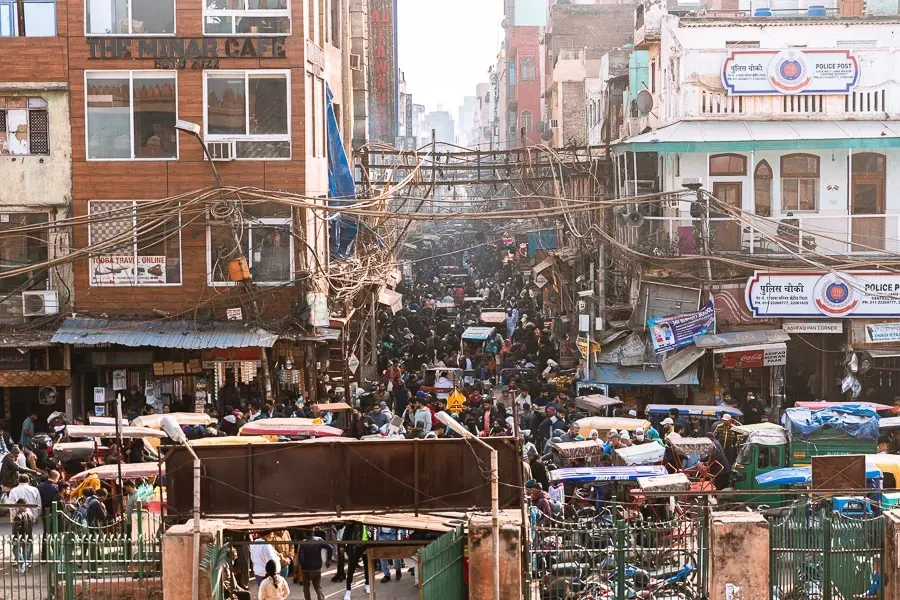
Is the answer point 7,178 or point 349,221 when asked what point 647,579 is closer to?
point 7,178

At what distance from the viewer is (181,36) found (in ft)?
81.0

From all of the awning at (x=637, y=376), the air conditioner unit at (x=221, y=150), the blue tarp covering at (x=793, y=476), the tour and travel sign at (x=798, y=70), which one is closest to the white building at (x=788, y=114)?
the tour and travel sign at (x=798, y=70)

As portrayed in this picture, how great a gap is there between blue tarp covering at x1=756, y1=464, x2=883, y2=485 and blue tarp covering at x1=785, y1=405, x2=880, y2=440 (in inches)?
42.5

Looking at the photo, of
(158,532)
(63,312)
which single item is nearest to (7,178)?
(63,312)

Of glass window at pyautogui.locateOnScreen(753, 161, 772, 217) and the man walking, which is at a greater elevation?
glass window at pyautogui.locateOnScreen(753, 161, 772, 217)

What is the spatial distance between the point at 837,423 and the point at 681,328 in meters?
→ 6.97

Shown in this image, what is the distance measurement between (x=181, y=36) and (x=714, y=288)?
11599 mm

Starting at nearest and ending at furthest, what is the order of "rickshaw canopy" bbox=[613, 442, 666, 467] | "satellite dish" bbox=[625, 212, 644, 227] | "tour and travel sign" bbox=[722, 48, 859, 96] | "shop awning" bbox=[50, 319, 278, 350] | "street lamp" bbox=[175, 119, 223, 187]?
"rickshaw canopy" bbox=[613, 442, 666, 467] → "street lamp" bbox=[175, 119, 223, 187] → "shop awning" bbox=[50, 319, 278, 350] → "satellite dish" bbox=[625, 212, 644, 227] → "tour and travel sign" bbox=[722, 48, 859, 96]

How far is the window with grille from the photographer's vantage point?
81.0 ft

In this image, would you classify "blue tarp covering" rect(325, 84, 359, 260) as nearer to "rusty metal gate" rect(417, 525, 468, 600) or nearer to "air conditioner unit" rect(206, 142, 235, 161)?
"air conditioner unit" rect(206, 142, 235, 161)

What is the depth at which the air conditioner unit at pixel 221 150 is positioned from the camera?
972 inches

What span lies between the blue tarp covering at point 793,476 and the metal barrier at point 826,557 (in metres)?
4.05

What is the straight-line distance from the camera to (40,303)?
24.7m

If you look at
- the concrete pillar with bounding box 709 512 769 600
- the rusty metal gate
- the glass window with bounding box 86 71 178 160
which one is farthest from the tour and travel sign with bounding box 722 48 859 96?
the rusty metal gate
